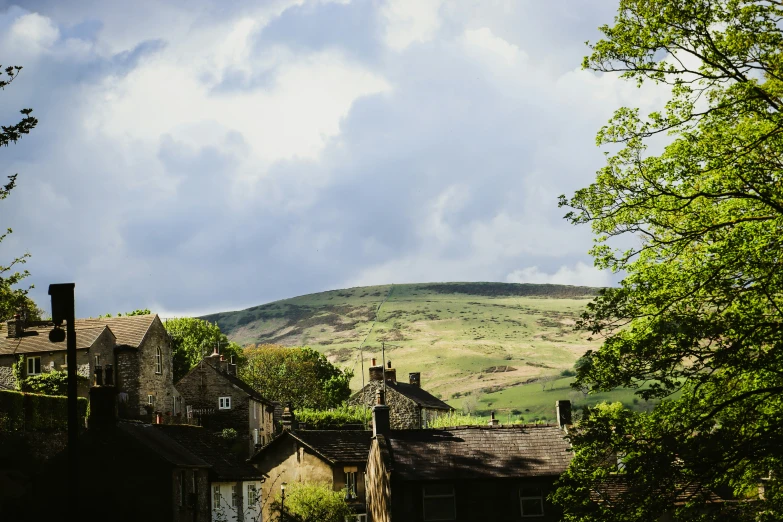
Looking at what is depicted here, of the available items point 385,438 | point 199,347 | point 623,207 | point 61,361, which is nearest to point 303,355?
point 199,347

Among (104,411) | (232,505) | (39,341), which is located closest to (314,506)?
(232,505)

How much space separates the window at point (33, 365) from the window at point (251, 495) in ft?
72.0

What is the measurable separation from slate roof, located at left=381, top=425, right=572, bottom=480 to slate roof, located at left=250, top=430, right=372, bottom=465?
1342cm

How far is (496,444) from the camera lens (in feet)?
156

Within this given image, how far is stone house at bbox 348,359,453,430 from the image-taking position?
9481 centimetres

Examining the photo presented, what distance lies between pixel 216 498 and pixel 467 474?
1343cm

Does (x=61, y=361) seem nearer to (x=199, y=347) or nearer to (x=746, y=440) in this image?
(x=199, y=347)

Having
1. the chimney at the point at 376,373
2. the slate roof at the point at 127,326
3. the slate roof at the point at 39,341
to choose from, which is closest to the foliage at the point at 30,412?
the slate roof at the point at 39,341

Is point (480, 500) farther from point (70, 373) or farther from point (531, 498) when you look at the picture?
point (70, 373)

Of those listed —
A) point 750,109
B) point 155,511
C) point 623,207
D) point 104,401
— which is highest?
point 750,109

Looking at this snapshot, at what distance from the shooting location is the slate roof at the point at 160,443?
39.2 meters

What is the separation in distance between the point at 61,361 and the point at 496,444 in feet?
112

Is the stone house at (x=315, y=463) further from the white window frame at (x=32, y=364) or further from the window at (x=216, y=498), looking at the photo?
the white window frame at (x=32, y=364)

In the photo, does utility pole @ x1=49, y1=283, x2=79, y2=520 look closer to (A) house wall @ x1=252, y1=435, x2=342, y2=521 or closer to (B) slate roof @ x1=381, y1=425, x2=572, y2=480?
(B) slate roof @ x1=381, y1=425, x2=572, y2=480
